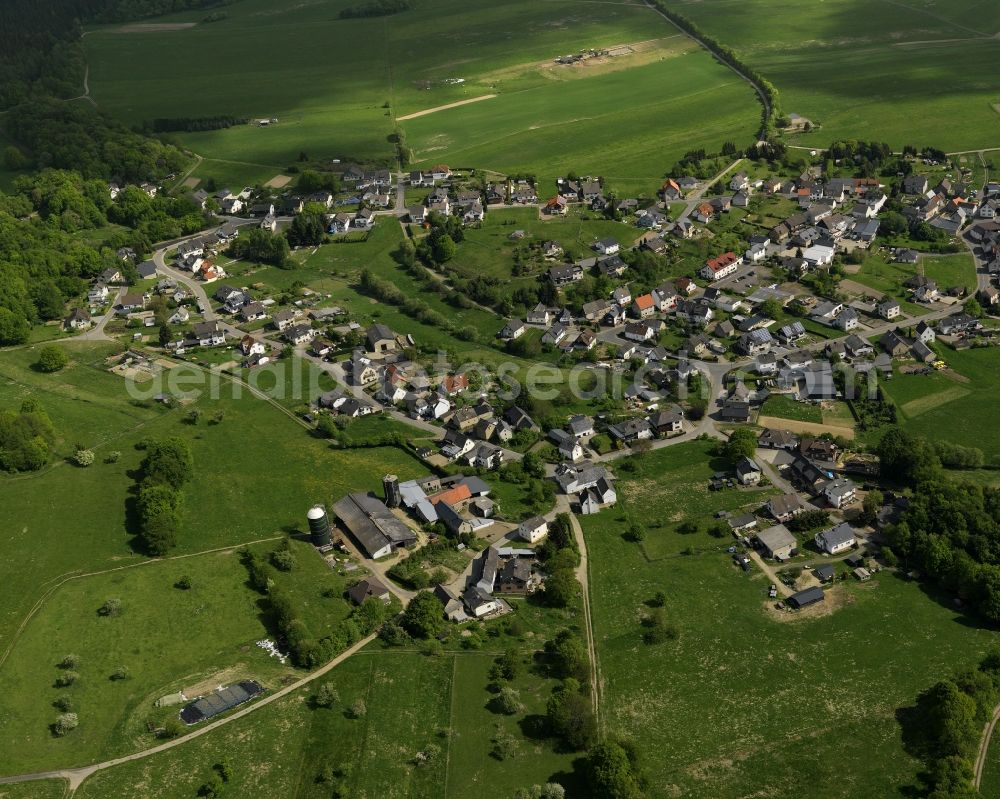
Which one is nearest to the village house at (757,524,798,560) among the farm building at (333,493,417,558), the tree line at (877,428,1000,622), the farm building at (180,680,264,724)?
the tree line at (877,428,1000,622)

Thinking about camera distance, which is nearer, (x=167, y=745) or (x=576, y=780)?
(x=576, y=780)

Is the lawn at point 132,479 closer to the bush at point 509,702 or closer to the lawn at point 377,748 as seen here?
the lawn at point 377,748

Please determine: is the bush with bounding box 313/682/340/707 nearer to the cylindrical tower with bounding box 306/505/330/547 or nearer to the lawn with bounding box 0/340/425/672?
the cylindrical tower with bounding box 306/505/330/547

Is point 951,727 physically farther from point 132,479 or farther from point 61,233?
point 61,233

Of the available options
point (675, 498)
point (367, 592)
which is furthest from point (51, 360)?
point (675, 498)

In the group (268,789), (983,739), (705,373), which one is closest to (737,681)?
(983,739)
